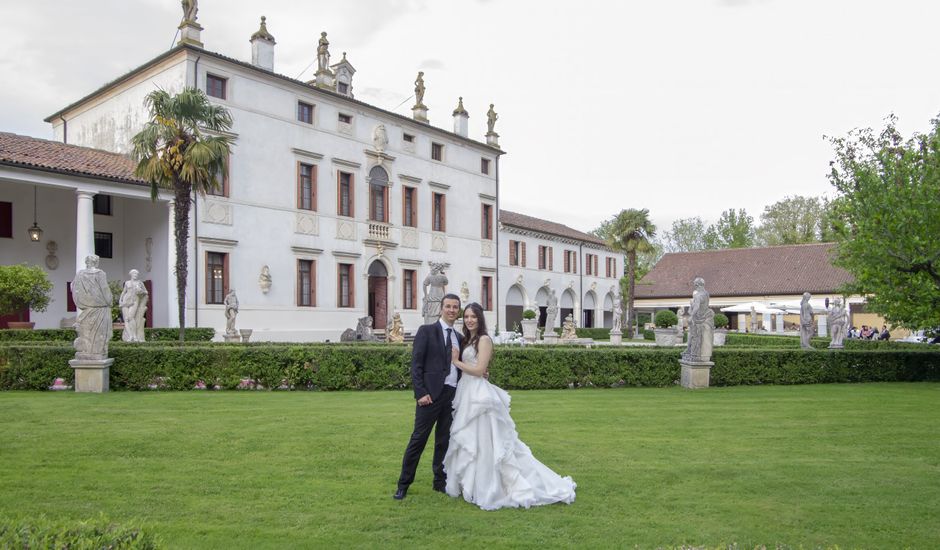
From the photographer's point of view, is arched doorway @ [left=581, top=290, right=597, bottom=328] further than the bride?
Yes

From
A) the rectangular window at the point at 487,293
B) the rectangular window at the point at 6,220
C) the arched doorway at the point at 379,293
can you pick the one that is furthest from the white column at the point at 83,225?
the rectangular window at the point at 487,293

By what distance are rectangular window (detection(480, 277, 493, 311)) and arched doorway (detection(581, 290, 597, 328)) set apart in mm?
12645

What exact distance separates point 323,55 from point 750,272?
36773 mm

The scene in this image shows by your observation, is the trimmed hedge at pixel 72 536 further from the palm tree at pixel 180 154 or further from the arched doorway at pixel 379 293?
the arched doorway at pixel 379 293

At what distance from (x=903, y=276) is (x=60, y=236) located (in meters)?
26.6

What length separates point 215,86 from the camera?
25.6 metres

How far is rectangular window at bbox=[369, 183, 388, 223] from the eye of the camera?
31.7m

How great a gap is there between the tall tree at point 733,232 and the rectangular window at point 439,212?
136 feet

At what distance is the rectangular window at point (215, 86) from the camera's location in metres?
25.3

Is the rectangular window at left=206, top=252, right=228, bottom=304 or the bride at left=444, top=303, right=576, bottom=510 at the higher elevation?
the rectangular window at left=206, top=252, right=228, bottom=304

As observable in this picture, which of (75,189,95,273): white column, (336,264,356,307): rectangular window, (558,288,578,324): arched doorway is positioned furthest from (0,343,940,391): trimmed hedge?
(558,288,578,324): arched doorway

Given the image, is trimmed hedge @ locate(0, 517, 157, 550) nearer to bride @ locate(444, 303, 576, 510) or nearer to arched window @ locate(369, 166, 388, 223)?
bride @ locate(444, 303, 576, 510)

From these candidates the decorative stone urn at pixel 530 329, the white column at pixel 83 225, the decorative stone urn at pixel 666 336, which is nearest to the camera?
the white column at pixel 83 225

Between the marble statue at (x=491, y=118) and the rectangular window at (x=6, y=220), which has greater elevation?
the marble statue at (x=491, y=118)
